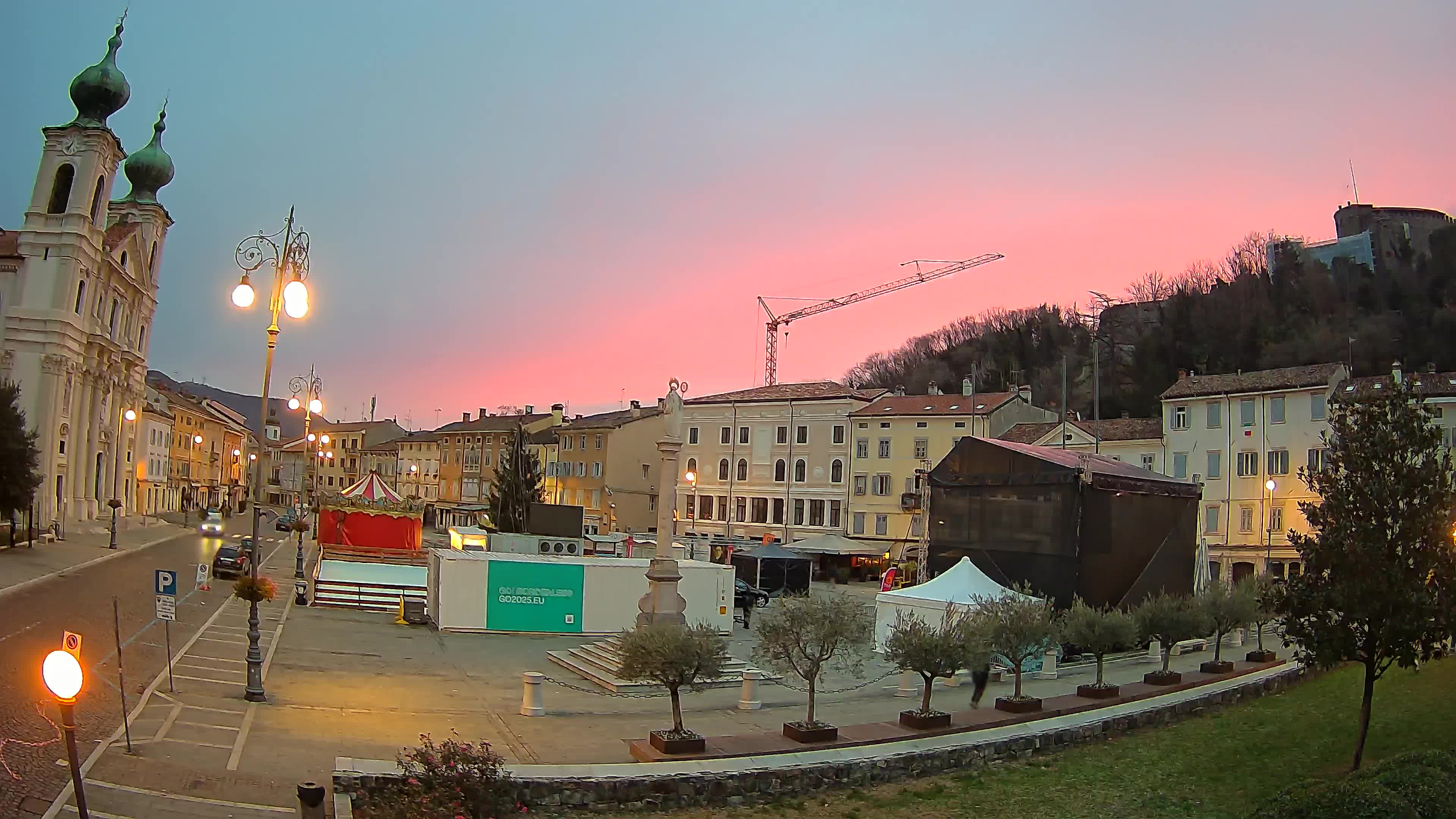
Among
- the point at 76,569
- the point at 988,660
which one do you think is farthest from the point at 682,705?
the point at 76,569

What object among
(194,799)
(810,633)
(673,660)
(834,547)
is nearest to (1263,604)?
(810,633)

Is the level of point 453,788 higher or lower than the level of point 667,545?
lower

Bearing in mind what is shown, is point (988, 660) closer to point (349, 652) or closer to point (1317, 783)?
point (1317, 783)

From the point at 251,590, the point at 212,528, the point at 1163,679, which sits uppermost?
the point at 251,590

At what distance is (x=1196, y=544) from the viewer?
3422 centimetres

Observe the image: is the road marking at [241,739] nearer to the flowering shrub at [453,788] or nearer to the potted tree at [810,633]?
the flowering shrub at [453,788]

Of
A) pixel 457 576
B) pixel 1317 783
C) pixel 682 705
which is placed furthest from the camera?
pixel 457 576

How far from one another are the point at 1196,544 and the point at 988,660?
2011 cm

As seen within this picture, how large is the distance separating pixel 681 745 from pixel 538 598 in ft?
51.3

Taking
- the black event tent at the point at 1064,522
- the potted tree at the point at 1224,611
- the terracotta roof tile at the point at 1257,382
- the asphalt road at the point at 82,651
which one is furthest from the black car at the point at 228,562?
the terracotta roof tile at the point at 1257,382

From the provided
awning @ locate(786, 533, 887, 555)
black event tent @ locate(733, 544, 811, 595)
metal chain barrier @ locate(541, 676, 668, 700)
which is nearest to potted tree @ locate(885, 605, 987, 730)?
metal chain barrier @ locate(541, 676, 668, 700)

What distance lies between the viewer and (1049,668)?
2402cm

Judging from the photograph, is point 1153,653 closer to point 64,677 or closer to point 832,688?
point 832,688

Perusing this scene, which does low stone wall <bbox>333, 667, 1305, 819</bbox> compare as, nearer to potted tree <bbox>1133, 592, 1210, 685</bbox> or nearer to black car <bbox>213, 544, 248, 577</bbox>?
potted tree <bbox>1133, 592, 1210, 685</bbox>
